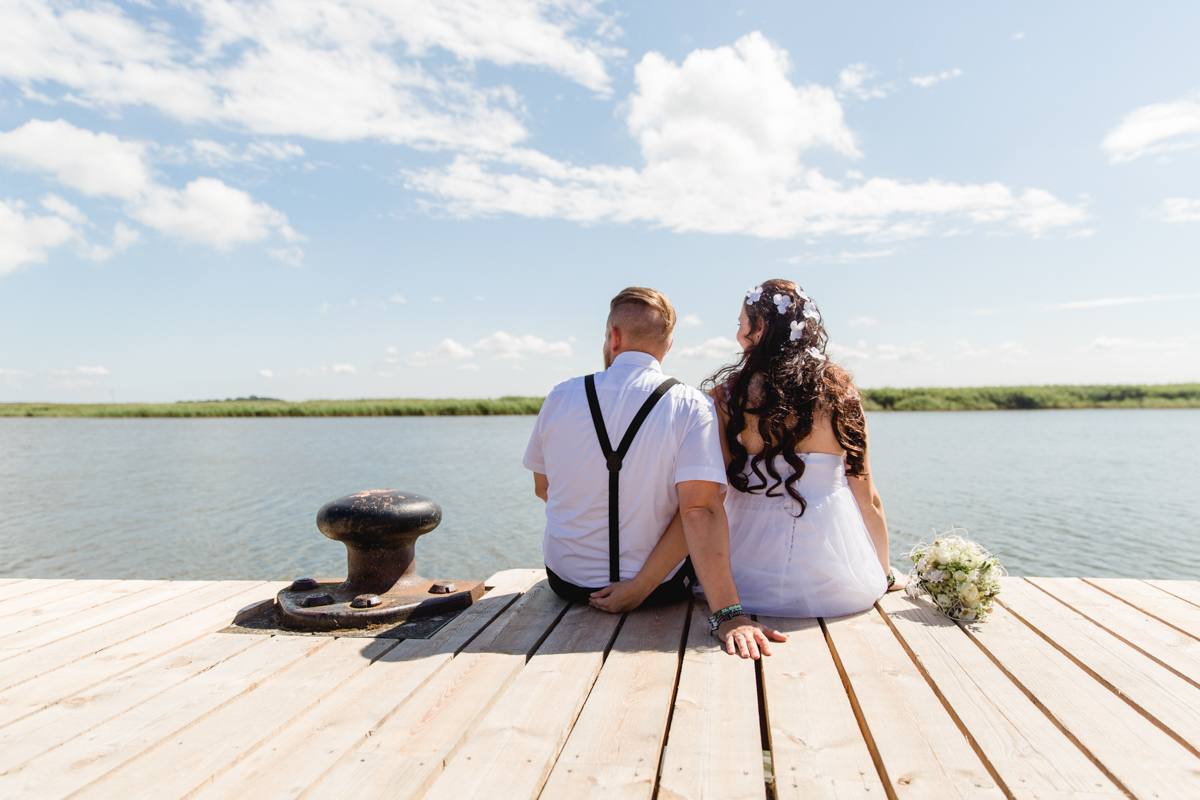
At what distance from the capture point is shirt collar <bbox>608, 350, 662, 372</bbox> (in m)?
3.18

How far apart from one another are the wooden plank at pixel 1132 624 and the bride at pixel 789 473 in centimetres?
102

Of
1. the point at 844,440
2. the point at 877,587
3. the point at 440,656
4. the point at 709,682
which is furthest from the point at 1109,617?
the point at 440,656

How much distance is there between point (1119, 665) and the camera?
2.68 metres

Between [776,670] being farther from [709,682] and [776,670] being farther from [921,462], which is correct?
[921,462]

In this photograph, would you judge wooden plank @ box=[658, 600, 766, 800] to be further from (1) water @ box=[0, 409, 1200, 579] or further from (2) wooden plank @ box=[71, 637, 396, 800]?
A: (1) water @ box=[0, 409, 1200, 579]

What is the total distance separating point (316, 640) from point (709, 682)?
1.77 m

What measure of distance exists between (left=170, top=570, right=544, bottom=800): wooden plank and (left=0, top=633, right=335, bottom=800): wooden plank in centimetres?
35

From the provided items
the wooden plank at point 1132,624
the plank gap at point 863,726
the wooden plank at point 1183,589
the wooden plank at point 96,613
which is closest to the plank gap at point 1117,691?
the wooden plank at point 1132,624

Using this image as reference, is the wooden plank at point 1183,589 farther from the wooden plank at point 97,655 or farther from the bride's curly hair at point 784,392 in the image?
the wooden plank at point 97,655

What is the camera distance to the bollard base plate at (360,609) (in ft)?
10.7

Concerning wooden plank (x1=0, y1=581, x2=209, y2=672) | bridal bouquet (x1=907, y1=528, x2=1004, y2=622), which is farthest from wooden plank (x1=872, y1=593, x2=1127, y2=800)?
wooden plank (x1=0, y1=581, x2=209, y2=672)

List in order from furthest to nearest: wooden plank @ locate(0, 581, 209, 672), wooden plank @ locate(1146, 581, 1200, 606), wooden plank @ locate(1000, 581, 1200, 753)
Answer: wooden plank @ locate(1146, 581, 1200, 606), wooden plank @ locate(0, 581, 209, 672), wooden plank @ locate(1000, 581, 1200, 753)

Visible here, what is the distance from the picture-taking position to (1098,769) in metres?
1.88

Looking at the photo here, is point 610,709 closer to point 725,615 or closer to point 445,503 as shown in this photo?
point 725,615
